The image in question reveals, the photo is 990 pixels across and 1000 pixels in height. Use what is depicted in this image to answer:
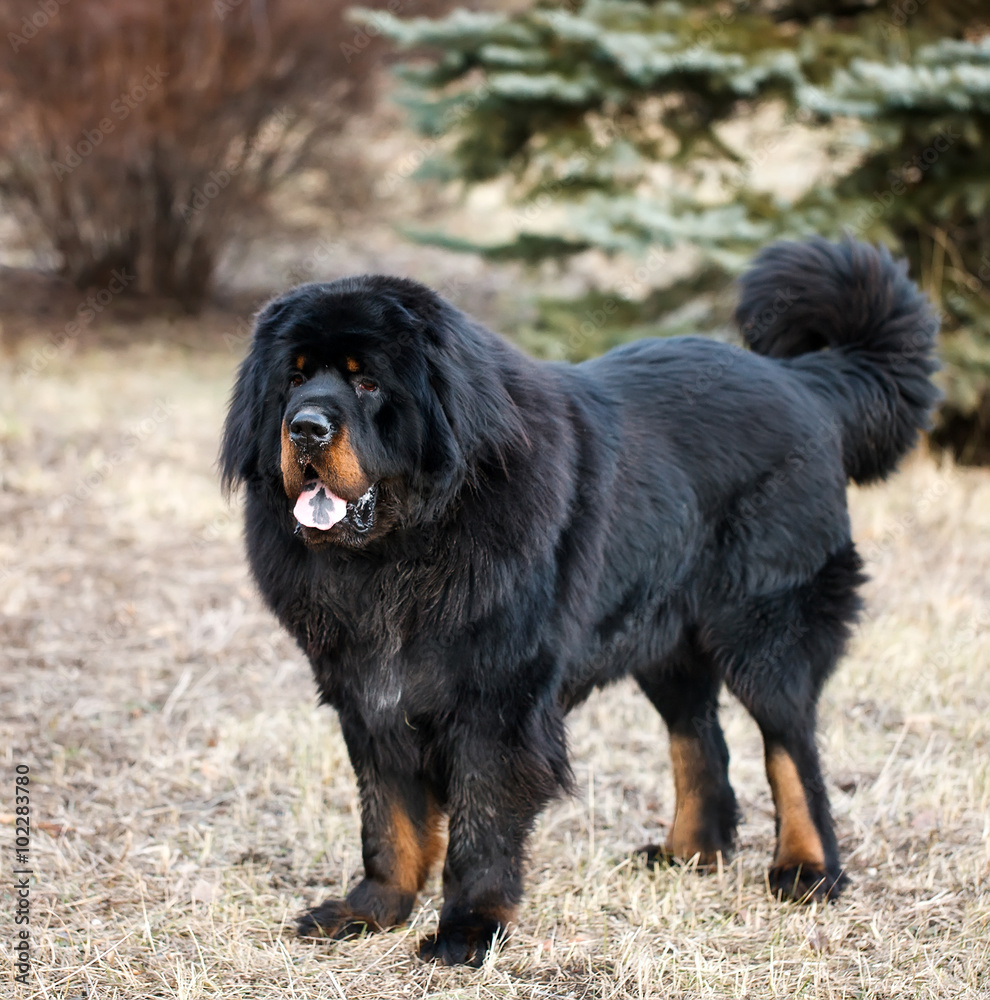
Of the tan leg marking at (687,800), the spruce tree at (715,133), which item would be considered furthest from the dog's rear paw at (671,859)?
the spruce tree at (715,133)

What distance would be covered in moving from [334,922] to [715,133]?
20.3 feet

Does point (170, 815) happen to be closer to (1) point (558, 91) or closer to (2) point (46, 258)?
(1) point (558, 91)

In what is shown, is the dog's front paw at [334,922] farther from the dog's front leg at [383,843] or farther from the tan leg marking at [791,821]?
the tan leg marking at [791,821]

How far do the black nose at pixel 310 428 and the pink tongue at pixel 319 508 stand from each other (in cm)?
11

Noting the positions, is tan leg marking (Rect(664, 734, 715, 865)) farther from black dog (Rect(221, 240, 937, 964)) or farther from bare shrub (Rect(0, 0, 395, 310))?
bare shrub (Rect(0, 0, 395, 310))

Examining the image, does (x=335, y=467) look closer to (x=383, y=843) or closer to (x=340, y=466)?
(x=340, y=466)

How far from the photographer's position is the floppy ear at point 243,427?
2.79 meters

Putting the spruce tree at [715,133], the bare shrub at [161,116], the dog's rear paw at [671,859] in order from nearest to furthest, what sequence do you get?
the dog's rear paw at [671,859]
the spruce tree at [715,133]
the bare shrub at [161,116]

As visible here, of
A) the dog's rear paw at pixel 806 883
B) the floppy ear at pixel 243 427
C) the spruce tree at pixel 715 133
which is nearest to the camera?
the floppy ear at pixel 243 427

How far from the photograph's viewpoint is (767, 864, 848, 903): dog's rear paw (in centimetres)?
311

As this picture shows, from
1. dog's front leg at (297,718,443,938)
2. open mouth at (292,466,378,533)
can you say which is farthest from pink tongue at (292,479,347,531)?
dog's front leg at (297,718,443,938)

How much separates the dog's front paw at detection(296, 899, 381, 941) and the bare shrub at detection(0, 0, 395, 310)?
8.04m

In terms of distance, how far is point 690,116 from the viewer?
24.9ft

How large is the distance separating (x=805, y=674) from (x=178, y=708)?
2.35 m
